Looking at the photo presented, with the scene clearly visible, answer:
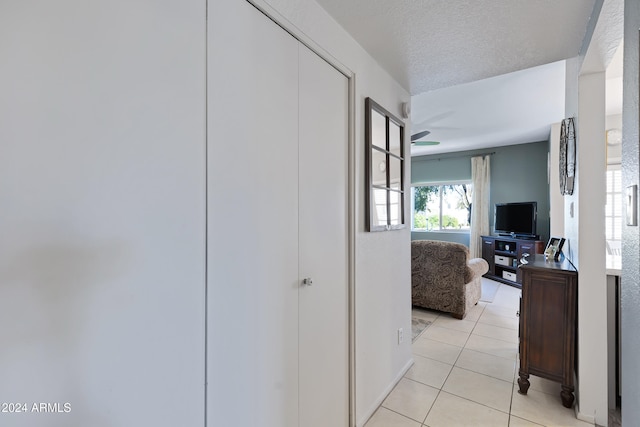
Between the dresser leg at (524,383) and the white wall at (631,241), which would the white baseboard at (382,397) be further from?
the white wall at (631,241)

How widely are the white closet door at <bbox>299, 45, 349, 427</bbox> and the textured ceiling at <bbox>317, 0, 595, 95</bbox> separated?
322 millimetres

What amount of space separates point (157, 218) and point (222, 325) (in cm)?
42

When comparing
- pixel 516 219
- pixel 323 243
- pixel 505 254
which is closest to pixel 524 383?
pixel 323 243

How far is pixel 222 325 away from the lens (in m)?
0.99

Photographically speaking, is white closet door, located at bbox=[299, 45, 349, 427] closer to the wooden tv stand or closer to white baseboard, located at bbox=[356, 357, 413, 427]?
white baseboard, located at bbox=[356, 357, 413, 427]

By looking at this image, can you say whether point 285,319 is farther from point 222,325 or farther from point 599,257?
point 599,257

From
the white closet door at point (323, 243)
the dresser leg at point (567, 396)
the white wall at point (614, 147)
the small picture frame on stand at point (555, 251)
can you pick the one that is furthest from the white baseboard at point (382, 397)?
the white wall at point (614, 147)

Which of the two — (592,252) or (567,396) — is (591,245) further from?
(567,396)

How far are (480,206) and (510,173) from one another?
2.68 feet

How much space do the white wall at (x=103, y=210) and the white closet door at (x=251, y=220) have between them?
0.06 m

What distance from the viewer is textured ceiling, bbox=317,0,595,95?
55.4 inches

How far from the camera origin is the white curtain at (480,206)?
5848 millimetres

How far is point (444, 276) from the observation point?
3.46 metres

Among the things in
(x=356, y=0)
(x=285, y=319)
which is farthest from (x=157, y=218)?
(x=356, y=0)
